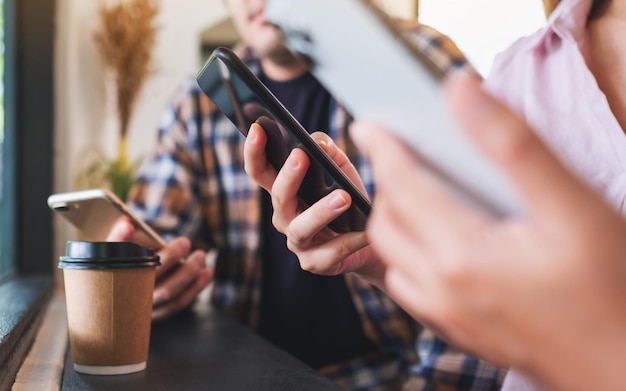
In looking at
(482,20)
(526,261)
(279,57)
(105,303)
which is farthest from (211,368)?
(482,20)

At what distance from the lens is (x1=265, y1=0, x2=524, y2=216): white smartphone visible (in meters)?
0.26

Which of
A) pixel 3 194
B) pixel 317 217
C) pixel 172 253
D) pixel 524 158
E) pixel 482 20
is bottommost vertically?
pixel 3 194

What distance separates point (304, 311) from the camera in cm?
130

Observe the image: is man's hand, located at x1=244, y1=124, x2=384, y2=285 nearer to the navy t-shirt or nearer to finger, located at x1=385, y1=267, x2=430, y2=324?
finger, located at x1=385, y1=267, x2=430, y2=324

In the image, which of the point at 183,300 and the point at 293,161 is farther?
the point at 183,300

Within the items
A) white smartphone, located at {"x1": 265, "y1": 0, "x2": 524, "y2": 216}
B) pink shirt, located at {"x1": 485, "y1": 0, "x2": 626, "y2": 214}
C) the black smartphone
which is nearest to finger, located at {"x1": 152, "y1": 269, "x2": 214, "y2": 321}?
the black smartphone

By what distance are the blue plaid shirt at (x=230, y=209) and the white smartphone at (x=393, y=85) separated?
0.92m

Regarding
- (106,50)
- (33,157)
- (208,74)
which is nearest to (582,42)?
(208,74)

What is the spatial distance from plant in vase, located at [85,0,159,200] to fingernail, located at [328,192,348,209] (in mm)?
2461

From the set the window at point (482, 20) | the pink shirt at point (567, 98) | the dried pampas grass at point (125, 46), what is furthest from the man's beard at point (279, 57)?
the dried pampas grass at point (125, 46)

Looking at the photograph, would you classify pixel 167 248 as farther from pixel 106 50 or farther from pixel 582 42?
pixel 106 50

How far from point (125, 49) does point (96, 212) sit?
2.32 m

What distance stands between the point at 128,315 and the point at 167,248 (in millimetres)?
336

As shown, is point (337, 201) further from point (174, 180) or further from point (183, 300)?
point (174, 180)
